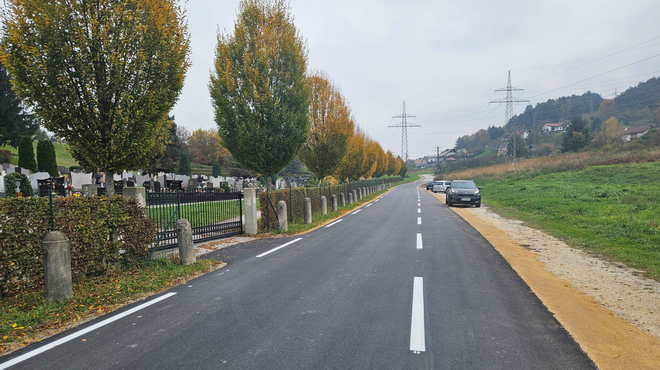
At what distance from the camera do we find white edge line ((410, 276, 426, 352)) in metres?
3.44

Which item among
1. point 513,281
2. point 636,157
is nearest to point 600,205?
point 513,281

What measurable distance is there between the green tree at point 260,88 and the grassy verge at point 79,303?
8069 millimetres

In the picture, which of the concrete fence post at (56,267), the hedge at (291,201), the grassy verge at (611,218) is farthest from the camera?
the hedge at (291,201)

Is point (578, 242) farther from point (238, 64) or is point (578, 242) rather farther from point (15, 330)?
point (238, 64)

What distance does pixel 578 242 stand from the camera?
29.7 feet

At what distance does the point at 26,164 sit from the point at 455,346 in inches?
1295

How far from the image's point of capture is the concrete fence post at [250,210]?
1162cm

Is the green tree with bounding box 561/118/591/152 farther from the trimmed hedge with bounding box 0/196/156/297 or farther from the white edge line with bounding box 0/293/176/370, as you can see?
the white edge line with bounding box 0/293/176/370

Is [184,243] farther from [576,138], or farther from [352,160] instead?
[576,138]

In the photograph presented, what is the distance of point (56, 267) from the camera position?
15.8 feet

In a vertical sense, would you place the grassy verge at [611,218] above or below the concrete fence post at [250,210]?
below

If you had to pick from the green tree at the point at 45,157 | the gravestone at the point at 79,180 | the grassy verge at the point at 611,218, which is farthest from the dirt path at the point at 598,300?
the green tree at the point at 45,157

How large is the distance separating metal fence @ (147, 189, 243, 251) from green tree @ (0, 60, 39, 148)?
36132 millimetres

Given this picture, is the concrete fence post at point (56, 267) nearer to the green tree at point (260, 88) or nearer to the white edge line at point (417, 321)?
the white edge line at point (417, 321)
